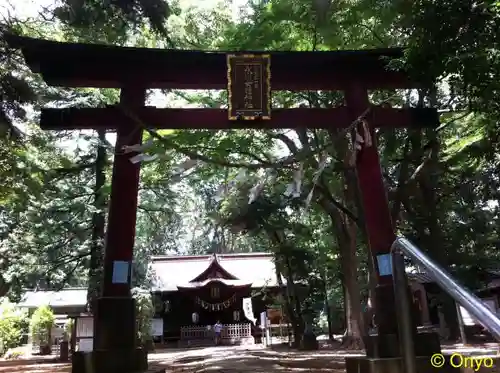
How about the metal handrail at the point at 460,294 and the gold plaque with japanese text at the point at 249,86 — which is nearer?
the metal handrail at the point at 460,294

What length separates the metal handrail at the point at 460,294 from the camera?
8.50 feet

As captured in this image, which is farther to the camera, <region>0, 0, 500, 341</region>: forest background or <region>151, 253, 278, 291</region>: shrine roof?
<region>151, 253, 278, 291</region>: shrine roof

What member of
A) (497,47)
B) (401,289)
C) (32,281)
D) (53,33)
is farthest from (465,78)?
(32,281)

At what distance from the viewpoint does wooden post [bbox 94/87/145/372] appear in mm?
6762

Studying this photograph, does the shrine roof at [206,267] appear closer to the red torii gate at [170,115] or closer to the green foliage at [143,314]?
the green foliage at [143,314]

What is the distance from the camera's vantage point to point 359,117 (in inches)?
307

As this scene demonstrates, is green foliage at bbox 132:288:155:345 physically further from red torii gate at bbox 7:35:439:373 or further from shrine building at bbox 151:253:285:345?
red torii gate at bbox 7:35:439:373

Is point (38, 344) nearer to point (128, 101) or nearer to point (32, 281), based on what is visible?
point (32, 281)


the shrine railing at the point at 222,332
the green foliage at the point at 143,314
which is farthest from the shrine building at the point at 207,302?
the green foliage at the point at 143,314

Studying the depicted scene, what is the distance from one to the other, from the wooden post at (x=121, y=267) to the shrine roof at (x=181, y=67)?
1.33 ft

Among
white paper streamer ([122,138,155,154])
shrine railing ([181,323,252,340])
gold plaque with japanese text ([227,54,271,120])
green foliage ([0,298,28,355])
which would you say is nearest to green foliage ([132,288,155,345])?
shrine railing ([181,323,252,340])

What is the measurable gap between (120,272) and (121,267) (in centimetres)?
8

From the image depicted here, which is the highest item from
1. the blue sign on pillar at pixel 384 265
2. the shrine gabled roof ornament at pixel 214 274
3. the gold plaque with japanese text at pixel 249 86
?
the gold plaque with japanese text at pixel 249 86

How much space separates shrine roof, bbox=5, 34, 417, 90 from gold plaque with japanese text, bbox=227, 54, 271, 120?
159 millimetres
